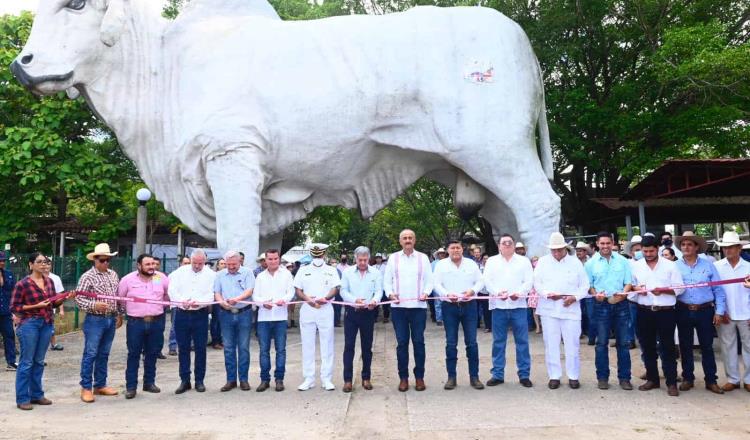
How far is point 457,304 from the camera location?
7.11 meters

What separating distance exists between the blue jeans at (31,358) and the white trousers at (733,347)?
725cm

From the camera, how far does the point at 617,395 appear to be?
21.4 ft

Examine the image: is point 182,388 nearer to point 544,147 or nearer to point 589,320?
point 544,147

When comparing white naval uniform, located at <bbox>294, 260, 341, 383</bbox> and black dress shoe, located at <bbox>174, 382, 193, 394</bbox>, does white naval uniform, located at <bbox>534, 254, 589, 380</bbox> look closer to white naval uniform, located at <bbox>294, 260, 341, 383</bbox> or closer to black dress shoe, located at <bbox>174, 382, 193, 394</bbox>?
white naval uniform, located at <bbox>294, 260, 341, 383</bbox>

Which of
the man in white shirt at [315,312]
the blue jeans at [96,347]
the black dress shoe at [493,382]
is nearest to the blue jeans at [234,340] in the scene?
the man in white shirt at [315,312]

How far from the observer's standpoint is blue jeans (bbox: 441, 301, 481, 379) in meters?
6.99

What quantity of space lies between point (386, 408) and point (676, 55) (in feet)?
34.9

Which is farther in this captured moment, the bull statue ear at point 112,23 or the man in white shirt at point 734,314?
the bull statue ear at point 112,23

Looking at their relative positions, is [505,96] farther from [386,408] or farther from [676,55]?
[676,55]

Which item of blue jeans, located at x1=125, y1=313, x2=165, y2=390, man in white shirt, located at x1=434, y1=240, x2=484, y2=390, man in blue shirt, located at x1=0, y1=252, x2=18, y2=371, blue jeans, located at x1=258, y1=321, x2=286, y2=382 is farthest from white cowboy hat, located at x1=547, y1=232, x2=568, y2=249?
man in blue shirt, located at x1=0, y1=252, x2=18, y2=371

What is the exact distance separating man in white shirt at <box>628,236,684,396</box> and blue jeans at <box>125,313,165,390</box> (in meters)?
5.24

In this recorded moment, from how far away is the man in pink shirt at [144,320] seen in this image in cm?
699

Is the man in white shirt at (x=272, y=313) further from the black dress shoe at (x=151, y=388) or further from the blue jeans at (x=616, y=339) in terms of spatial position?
the blue jeans at (x=616, y=339)

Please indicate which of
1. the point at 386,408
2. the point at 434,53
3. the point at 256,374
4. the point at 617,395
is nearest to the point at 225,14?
the point at 434,53
